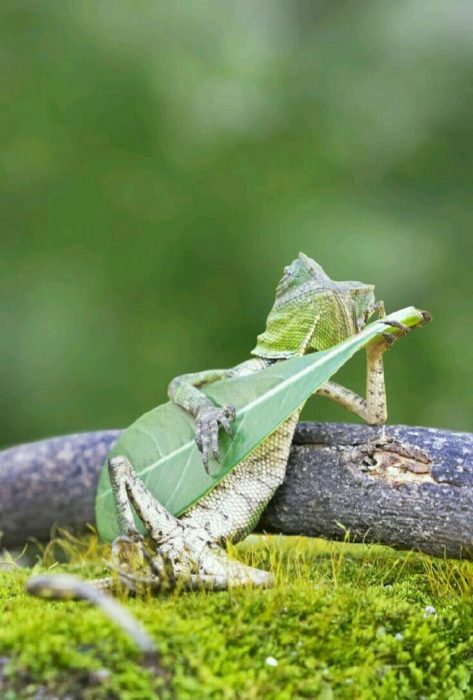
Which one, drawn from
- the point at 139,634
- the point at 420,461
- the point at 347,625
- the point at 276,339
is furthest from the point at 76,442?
the point at 139,634

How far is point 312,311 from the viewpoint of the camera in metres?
2.59

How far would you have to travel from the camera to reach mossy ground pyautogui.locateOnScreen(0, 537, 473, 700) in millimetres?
1646

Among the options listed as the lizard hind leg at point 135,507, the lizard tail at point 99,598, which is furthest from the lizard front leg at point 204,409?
the lizard tail at point 99,598

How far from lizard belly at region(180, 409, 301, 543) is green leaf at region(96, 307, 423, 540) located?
12cm

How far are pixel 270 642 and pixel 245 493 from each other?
700 mm

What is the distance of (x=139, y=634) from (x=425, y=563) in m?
1.17

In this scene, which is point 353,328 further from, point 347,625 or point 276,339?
point 347,625

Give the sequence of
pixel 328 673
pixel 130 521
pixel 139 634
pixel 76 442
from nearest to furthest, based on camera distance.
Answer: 1. pixel 139 634
2. pixel 328 673
3. pixel 130 521
4. pixel 76 442

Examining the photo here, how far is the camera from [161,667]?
168 centimetres

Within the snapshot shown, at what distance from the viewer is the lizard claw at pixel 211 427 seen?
2307 mm

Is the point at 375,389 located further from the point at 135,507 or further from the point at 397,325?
the point at 135,507

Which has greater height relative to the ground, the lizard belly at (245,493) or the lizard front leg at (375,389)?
the lizard front leg at (375,389)

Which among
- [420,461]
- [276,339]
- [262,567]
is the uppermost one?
[276,339]

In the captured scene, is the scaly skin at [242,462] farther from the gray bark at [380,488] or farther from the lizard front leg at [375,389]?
the gray bark at [380,488]
